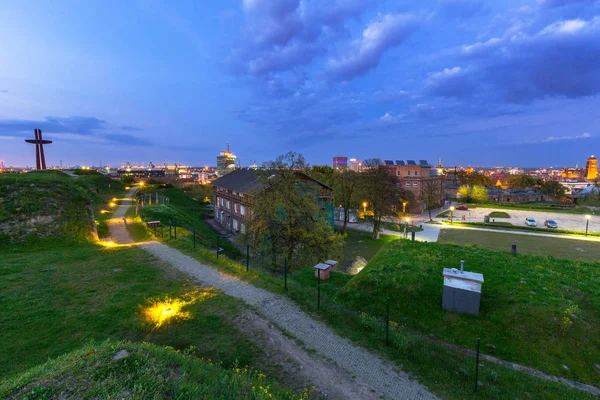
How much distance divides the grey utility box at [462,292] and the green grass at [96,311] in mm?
8857

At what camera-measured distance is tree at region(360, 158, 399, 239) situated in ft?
126

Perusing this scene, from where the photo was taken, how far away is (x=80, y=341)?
332 inches

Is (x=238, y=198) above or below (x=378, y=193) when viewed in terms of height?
below

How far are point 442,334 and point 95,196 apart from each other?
52009 millimetres

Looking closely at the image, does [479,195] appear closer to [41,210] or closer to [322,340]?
[322,340]

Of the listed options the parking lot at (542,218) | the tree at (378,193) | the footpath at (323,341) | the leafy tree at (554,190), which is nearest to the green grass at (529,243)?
the tree at (378,193)

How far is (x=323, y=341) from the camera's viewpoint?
8.98m

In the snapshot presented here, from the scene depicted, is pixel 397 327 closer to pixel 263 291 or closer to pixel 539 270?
pixel 263 291

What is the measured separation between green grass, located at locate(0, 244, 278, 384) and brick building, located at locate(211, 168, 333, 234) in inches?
805

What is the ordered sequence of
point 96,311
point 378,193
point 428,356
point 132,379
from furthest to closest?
point 378,193, point 96,311, point 428,356, point 132,379

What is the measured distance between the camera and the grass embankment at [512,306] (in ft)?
32.1

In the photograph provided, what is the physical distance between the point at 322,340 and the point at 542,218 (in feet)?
214

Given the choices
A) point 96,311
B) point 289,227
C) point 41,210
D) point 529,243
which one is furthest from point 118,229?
point 529,243

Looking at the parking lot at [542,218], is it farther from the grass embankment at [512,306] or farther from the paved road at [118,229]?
the paved road at [118,229]
